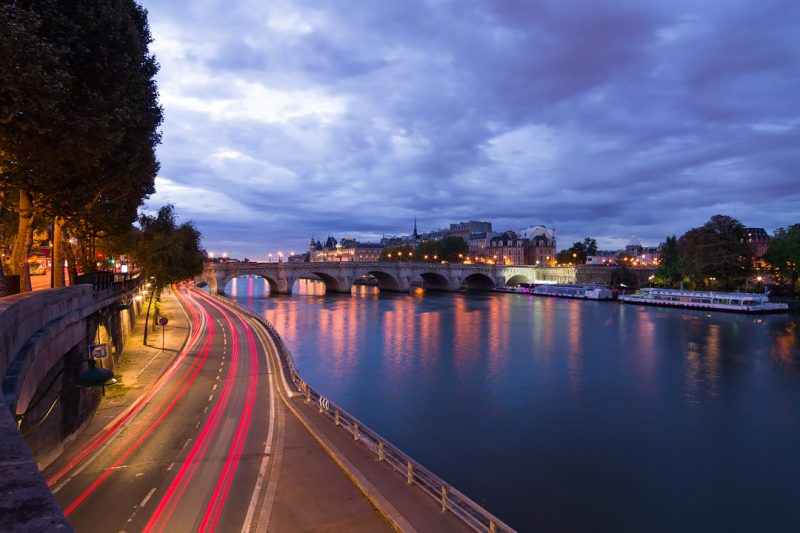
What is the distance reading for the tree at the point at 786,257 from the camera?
87.2 m

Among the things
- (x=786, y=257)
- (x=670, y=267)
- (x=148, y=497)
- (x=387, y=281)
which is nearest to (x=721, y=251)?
(x=786, y=257)

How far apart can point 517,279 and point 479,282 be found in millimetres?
12712

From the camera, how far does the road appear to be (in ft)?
45.6

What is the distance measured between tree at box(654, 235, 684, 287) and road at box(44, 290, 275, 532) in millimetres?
105240

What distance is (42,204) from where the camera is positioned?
2144 centimetres

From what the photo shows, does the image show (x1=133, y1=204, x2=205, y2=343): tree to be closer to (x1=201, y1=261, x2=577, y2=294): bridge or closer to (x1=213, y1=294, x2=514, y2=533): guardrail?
(x1=213, y1=294, x2=514, y2=533): guardrail

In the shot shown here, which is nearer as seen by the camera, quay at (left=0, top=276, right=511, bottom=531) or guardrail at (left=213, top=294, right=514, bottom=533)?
guardrail at (left=213, top=294, right=514, bottom=533)

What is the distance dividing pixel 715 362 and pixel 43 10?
52.4 m

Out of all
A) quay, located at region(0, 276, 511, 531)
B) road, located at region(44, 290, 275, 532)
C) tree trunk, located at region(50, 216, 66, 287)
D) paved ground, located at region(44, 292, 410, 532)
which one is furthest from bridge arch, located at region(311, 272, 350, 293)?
quay, located at region(0, 276, 511, 531)

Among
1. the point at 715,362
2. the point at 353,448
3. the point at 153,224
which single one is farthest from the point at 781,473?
the point at 153,224

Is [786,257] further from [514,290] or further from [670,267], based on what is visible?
[514,290]

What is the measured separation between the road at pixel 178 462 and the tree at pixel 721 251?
90.4 metres

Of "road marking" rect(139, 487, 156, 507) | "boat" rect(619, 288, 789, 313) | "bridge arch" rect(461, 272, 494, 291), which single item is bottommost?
"road marking" rect(139, 487, 156, 507)

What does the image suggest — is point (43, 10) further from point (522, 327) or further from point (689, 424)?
point (522, 327)
